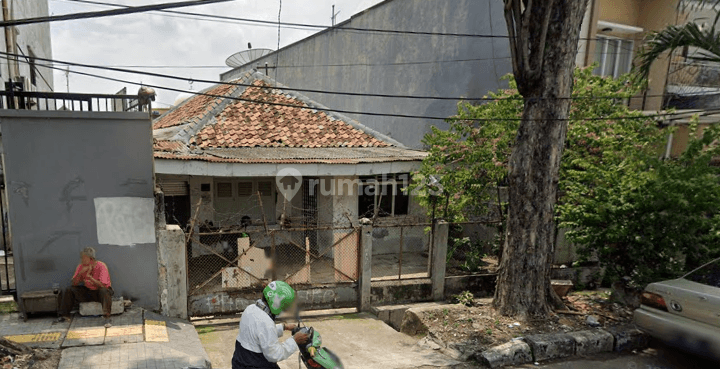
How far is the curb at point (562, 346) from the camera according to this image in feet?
17.7

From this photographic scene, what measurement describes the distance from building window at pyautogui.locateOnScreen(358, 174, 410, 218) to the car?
269 inches

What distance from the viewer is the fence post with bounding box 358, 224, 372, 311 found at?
25.6 ft

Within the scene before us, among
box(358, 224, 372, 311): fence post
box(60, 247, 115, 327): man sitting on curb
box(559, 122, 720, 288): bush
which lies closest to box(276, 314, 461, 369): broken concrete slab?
box(358, 224, 372, 311): fence post

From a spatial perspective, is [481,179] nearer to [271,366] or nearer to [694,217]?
[694,217]

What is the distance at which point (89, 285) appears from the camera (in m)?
5.92

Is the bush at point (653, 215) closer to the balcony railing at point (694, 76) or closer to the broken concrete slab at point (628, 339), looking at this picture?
the broken concrete slab at point (628, 339)

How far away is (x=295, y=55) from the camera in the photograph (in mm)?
20625

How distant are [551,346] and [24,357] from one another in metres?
6.41

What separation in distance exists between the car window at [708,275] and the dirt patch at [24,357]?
7.76 m

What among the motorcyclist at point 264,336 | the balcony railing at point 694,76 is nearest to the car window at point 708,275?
the motorcyclist at point 264,336

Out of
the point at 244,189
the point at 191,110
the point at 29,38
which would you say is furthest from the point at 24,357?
the point at 29,38

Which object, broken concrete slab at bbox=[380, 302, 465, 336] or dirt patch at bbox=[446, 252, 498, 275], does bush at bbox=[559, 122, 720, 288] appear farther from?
broken concrete slab at bbox=[380, 302, 465, 336]

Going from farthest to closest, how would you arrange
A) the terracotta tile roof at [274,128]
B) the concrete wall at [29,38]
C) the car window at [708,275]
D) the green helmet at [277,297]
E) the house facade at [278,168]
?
1. the terracotta tile roof at [274,128]
2. the house facade at [278,168]
3. the concrete wall at [29,38]
4. the car window at [708,275]
5. the green helmet at [277,297]

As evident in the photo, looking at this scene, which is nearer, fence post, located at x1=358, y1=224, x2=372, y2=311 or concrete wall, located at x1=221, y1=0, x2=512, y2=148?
fence post, located at x1=358, y1=224, x2=372, y2=311
